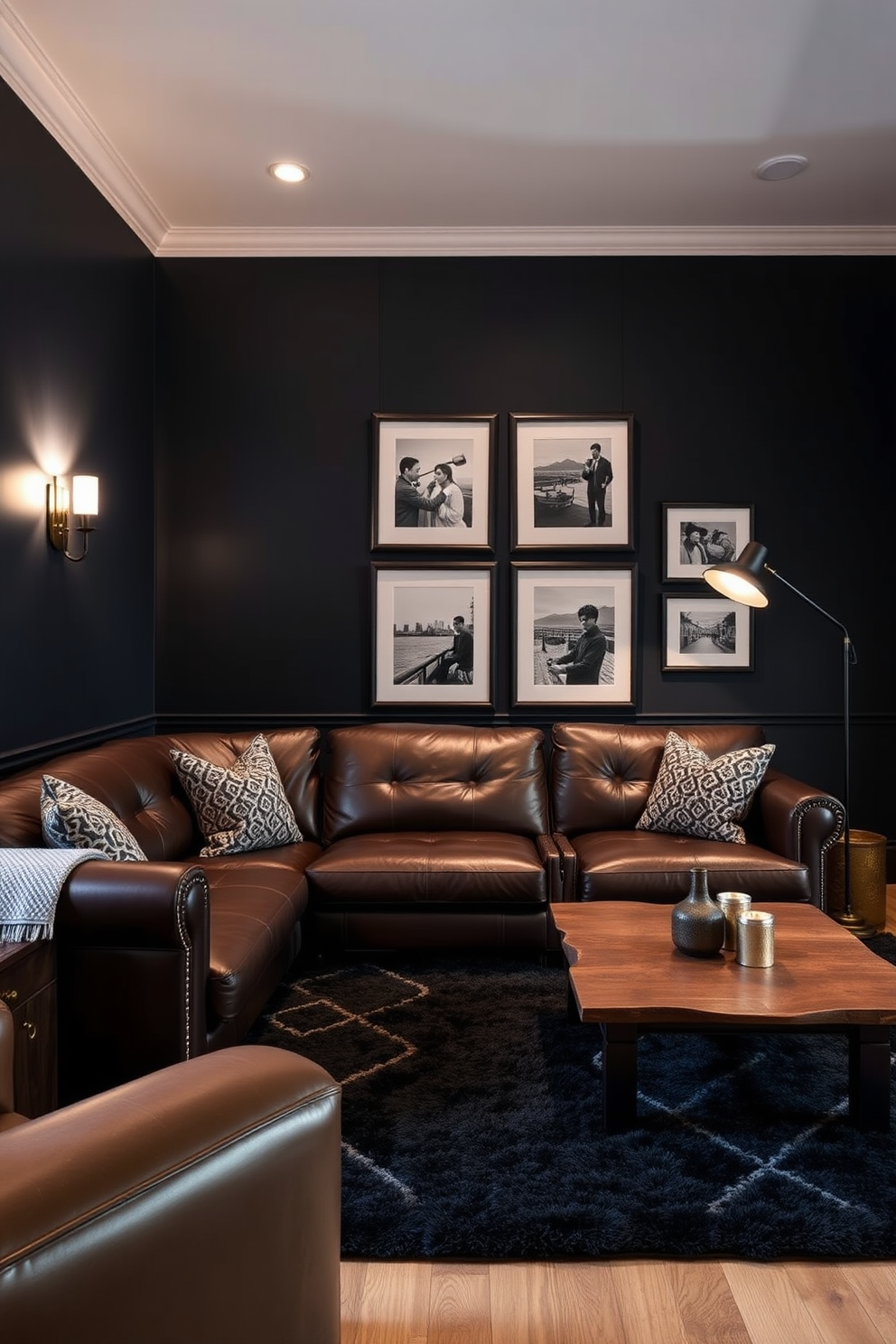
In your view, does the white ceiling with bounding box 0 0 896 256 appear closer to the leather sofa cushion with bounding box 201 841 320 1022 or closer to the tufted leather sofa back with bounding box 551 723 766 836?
the tufted leather sofa back with bounding box 551 723 766 836

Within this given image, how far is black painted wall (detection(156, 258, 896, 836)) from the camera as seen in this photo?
4.64 meters

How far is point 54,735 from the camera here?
352 cm

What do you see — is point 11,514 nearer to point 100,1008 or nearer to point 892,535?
point 100,1008

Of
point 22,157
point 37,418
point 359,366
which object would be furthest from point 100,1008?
point 359,366

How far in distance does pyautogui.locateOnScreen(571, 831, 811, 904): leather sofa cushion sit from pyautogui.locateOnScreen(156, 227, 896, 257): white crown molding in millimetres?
2886

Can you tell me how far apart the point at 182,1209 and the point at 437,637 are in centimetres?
366

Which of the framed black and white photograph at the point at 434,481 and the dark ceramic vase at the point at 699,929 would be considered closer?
the dark ceramic vase at the point at 699,929

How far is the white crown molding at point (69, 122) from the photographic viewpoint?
3.05 meters

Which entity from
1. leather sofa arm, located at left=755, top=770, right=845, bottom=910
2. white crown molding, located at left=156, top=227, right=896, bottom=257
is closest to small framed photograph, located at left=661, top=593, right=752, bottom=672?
leather sofa arm, located at left=755, top=770, right=845, bottom=910

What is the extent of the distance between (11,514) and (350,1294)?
2541 millimetres

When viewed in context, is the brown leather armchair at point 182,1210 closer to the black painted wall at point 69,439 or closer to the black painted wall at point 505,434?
the black painted wall at point 69,439

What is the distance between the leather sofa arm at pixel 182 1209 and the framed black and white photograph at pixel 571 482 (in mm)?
3602

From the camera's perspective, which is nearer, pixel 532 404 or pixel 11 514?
pixel 11 514

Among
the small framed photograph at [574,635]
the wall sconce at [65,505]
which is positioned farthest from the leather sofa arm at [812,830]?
the wall sconce at [65,505]
